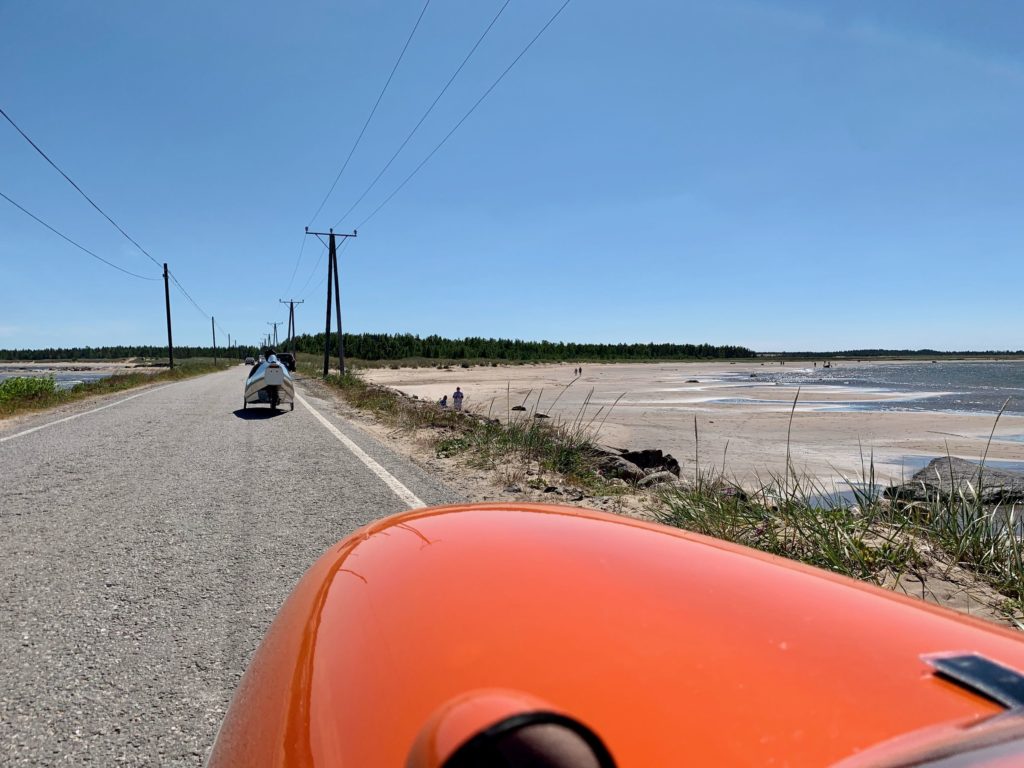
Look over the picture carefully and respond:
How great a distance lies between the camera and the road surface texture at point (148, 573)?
2.27 metres

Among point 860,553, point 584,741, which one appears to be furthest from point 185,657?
point 860,553

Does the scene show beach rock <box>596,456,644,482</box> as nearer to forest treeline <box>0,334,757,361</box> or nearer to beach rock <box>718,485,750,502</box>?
beach rock <box>718,485,750,502</box>

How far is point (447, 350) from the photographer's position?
9206cm

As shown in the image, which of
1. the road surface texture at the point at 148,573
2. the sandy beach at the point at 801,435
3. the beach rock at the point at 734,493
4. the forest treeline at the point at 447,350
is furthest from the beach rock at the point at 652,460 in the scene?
the forest treeline at the point at 447,350

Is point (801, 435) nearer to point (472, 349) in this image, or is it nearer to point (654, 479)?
point (654, 479)

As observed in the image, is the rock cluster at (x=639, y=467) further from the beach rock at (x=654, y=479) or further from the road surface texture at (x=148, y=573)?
the road surface texture at (x=148, y=573)

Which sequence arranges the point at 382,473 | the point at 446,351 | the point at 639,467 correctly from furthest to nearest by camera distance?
the point at 446,351
the point at 639,467
the point at 382,473

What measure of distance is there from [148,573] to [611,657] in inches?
142

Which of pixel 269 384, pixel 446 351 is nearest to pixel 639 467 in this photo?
pixel 269 384

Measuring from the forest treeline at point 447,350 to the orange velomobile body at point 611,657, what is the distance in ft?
279

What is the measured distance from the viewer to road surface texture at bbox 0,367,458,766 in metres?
2.27

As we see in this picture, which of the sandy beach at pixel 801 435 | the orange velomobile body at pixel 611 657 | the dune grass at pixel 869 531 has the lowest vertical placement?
the sandy beach at pixel 801 435

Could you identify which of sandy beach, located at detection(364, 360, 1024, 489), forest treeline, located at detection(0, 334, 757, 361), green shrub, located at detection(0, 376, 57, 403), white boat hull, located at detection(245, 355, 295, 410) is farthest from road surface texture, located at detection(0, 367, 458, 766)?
forest treeline, located at detection(0, 334, 757, 361)

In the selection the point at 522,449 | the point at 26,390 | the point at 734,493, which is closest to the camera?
the point at 734,493
